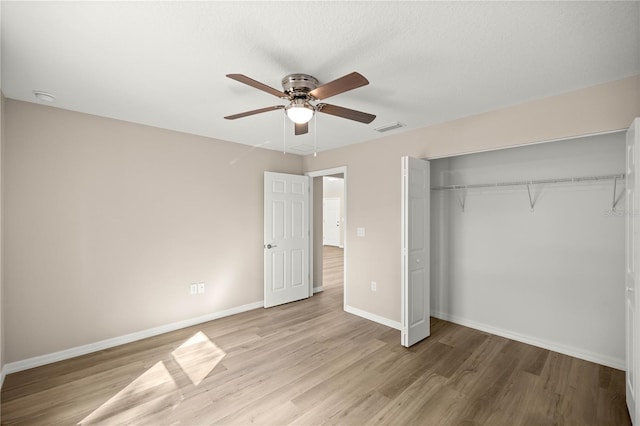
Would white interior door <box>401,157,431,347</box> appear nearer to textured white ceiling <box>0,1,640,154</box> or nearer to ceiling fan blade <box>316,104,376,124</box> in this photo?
textured white ceiling <box>0,1,640,154</box>

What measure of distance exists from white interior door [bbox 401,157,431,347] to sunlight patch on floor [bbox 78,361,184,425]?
2405mm

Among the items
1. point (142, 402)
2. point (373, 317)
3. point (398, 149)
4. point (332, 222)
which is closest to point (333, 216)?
point (332, 222)

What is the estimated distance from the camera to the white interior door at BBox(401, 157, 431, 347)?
326cm

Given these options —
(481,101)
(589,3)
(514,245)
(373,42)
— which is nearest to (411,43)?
(373,42)

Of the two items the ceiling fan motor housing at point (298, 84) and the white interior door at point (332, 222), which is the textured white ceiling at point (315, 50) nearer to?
the ceiling fan motor housing at point (298, 84)

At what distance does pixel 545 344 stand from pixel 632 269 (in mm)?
1718

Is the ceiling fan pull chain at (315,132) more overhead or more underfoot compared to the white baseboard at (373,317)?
more overhead

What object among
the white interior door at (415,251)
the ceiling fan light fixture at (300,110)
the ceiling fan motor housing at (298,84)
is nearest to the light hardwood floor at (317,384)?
the white interior door at (415,251)

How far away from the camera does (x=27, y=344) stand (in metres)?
2.81

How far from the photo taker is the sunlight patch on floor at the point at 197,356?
2.76m

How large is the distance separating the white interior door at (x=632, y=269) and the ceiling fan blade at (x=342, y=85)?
1841 millimetres

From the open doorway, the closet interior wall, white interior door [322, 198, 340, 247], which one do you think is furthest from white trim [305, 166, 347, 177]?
white interior door [322, 198, 340, 247]

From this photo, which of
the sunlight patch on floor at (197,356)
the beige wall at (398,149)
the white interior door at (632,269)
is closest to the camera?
the white interior door at (632,269)

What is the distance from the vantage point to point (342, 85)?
1780 mm
